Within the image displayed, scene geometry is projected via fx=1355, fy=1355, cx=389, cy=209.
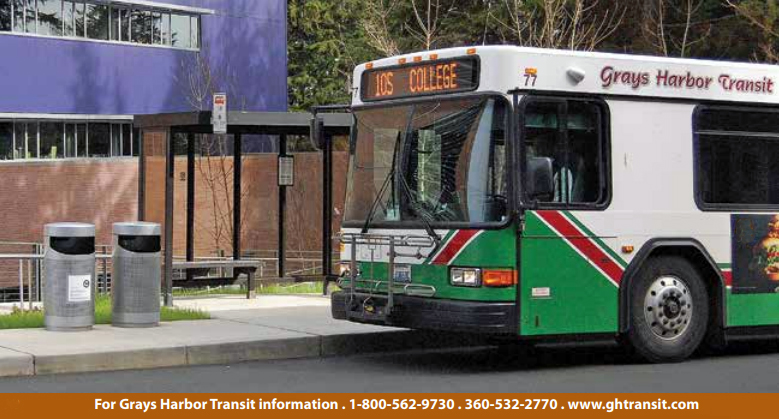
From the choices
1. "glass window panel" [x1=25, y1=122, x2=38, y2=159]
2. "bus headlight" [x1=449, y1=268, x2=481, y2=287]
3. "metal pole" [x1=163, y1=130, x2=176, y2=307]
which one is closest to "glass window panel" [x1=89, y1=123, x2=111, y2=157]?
"glass window panel" [x1=25, y1=122, x2=38, y2=159]

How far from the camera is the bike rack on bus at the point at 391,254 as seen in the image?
1240 centimetres

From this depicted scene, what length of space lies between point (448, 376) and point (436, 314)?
0.56 m

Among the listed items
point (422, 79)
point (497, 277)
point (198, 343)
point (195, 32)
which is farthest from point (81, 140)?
point (497, 277)

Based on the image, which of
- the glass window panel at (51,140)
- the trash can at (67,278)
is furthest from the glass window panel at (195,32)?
the trash can at (67,278)

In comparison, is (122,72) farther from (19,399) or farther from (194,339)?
(19,399)

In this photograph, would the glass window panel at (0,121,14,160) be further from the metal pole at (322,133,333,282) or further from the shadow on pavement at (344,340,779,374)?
the shadow on pavement at (344,340,779,374)

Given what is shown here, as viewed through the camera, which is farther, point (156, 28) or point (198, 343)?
point (156, 28)

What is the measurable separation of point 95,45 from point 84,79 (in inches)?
46.5

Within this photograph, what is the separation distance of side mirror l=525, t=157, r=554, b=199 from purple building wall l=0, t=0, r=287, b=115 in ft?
97.9

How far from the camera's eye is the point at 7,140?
1561 inches

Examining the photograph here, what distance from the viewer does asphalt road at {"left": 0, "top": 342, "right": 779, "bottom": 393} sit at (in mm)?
11125

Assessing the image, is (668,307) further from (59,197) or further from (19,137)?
(19,137)

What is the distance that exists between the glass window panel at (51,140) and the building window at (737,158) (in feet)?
99.1

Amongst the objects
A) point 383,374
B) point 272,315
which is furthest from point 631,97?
point 272,315
